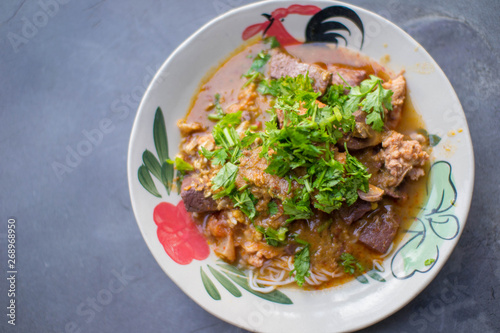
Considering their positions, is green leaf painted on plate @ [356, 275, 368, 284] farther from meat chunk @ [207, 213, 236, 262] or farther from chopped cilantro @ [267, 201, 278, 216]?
meat chunk @ [207, 213, 236, 262]

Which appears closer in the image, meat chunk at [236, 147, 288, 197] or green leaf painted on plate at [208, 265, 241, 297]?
meat chunk at [236, 147, 288, 197]

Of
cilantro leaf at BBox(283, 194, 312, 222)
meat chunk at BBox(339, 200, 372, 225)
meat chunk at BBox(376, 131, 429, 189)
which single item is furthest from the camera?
meat chunk at BBox(339, 200, 372, 225)

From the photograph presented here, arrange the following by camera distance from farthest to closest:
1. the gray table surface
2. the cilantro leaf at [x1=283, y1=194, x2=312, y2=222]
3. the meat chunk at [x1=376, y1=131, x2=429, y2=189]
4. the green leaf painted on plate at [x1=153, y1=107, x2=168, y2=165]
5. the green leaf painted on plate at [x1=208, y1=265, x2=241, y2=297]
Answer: the gray table surface → the green leaf painted on plate at [x1=153, y1=107, x2=168, y2=165] → the green leaf painted on plate at [x1=208, y1=265, x2=241, y2=297] → the meat chunk at [x1=376, y1=131, x2=429, y2=189] → the cilantro leaf at [x1=283, y1=194, x2=312, y2=222]

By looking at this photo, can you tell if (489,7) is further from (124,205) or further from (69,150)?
(69,150)

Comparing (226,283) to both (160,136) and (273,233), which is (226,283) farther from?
(160,136)

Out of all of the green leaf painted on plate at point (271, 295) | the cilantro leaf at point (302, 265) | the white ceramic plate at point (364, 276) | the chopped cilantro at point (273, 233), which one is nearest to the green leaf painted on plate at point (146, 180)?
the white ceramic plate at point (364, 276)

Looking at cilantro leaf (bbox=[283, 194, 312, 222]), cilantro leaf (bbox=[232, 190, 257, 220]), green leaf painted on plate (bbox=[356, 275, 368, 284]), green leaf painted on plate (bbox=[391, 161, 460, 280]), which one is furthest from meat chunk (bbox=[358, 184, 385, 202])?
cilantro leaf (bbox=[232, 190, 257, 220])
